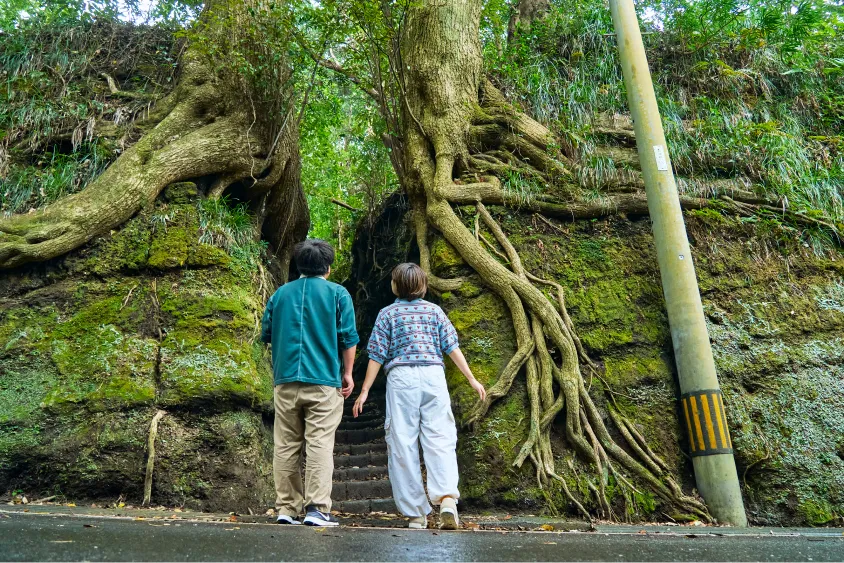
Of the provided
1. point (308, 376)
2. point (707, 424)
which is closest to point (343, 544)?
Result: point (308, 376)

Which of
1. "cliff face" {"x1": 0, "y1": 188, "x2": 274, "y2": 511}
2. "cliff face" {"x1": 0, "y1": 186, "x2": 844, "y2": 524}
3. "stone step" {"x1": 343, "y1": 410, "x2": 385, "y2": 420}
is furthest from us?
"stone step" {"x1": 343, "y1": 410, "x2": 385, "y2": 420}

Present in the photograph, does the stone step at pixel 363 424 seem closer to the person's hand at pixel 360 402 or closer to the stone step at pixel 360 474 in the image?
the stone step at pixel 360 474

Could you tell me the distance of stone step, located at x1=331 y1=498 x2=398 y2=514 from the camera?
5.40 m

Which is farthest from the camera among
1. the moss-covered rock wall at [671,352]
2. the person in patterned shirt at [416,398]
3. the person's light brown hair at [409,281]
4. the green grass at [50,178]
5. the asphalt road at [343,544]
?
the green grass at [50,178]

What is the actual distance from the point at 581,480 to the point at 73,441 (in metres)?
3.82

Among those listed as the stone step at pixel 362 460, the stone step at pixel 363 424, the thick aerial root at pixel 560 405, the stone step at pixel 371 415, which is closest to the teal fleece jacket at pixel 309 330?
the thick aerial root at pixel 560 405

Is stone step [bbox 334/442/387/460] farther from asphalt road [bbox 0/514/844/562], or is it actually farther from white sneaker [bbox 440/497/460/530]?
asphalt road [bbox 0/514/844/562]

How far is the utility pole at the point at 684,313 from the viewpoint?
4809 millimetres

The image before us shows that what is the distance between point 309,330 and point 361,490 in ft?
7.77

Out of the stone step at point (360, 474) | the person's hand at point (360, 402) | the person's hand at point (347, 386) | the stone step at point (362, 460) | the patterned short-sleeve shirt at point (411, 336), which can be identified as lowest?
the stone step at point (360, 474)

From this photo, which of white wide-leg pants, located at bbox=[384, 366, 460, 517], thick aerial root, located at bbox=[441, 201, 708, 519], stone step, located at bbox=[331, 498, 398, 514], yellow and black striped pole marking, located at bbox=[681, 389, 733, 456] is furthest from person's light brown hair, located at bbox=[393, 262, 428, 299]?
yellow and black striped pole marking, located at bbox=[681, 389, 733, 456]

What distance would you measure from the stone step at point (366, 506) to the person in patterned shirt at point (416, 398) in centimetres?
149

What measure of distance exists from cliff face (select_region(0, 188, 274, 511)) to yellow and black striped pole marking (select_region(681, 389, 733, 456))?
11.3 feet

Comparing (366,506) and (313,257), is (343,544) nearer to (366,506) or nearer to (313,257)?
(313,257)
